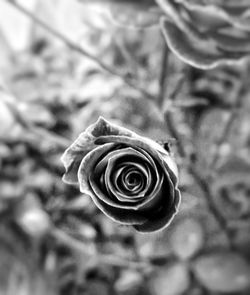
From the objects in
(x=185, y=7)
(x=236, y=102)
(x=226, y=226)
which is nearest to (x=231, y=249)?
(x=226, y=226)

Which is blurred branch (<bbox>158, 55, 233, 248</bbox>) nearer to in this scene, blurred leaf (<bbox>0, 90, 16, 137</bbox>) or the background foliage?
the background foliage

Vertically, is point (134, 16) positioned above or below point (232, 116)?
above

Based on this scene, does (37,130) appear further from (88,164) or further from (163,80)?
(88,164)

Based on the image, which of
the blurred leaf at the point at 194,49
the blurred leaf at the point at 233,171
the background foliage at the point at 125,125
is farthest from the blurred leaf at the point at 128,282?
the blurred leaf at the point at 194,49

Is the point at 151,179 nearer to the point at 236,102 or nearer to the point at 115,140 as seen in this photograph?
the point at 115,140

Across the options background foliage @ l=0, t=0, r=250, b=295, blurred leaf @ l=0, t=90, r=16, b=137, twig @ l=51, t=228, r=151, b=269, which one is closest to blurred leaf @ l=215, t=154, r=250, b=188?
background foliage @ l=0, t=0, r=250, b=295

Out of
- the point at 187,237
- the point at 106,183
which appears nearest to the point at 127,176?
the point at 106,183

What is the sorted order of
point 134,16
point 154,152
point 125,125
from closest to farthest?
point 154,152 → point 134,16 → point 125,125
